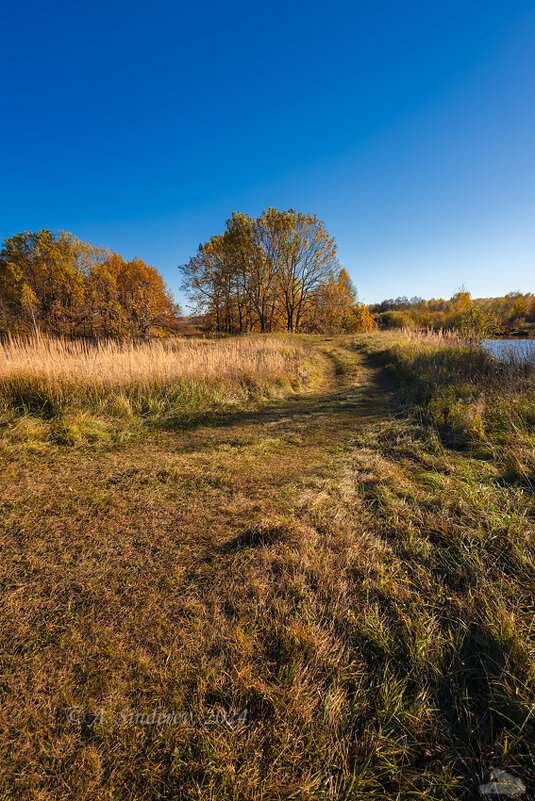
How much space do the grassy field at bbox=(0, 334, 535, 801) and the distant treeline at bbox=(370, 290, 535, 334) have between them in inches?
420

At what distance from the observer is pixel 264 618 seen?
1498 mm

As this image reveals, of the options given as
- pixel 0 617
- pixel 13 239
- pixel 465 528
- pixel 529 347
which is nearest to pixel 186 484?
pixel 0 617

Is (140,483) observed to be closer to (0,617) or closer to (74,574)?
(74,574)

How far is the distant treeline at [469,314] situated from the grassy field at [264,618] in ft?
35.0

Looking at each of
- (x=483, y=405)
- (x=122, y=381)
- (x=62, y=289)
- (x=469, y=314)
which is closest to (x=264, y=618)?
(x=483, y=405)

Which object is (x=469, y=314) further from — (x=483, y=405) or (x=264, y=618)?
(x=264, y=618)

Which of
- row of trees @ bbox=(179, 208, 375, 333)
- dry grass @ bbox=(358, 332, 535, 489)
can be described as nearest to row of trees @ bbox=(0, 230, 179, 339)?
row of trees @ bbox=(179, 208, 375, 333)

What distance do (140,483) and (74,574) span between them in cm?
115

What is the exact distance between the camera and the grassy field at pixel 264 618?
0.99 meters

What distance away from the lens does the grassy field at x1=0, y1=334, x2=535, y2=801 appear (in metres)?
0.99

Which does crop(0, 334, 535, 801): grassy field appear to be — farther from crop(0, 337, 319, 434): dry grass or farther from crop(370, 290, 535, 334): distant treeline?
crop(370, 290, 535, 334): distant treeline

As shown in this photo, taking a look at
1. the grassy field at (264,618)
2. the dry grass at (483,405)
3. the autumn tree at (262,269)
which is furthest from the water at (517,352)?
the autumn tree at (262,269)

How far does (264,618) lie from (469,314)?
15605 millimetres

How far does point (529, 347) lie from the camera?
6406 millimetres
